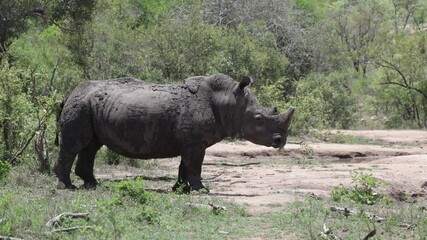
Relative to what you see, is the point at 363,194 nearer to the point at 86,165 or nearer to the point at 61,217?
the point at 86,165

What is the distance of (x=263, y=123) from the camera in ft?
40.2

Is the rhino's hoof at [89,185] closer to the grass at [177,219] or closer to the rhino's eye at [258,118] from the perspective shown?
the grass at [177,219]

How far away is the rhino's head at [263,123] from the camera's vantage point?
12180 millimetres

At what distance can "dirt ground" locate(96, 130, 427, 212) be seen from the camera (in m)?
12.2

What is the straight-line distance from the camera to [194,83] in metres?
A: 12.4

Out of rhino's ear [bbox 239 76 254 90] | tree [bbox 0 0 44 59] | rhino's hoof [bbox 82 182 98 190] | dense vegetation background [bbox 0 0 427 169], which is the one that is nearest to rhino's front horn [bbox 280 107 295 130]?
rhino's ear [bbox 239 76 254 90]

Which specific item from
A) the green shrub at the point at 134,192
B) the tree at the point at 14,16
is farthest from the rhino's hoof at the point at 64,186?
the tree at the point at 14,16

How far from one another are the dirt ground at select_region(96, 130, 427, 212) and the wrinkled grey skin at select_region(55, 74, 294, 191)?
31.1 inches

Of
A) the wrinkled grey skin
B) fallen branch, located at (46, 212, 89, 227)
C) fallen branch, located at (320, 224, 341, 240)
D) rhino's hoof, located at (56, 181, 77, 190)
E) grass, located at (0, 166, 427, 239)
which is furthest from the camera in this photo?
the wrinkled grey skin

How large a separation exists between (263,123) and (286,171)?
11.1 ft

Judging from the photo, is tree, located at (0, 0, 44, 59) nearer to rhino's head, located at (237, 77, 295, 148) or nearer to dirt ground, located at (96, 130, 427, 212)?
dirt ground, located at (96, 130, 427, 212)

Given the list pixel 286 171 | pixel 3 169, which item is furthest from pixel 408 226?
pixel 286 171

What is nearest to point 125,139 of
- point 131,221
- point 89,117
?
point 89,117

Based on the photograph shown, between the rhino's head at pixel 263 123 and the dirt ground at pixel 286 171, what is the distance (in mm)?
830
